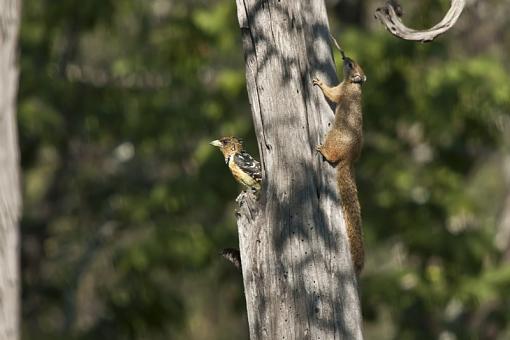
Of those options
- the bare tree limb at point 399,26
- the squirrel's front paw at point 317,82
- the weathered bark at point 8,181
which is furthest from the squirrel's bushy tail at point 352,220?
the weathered bark at point 8,181

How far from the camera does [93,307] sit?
2219 cm

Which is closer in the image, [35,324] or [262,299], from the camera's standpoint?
[262,299]

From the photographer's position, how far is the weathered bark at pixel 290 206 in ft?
15.4

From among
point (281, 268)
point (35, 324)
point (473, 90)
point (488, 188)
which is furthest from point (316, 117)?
point (488, 188)

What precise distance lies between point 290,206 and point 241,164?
1.37 meters

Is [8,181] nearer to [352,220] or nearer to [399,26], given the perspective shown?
[352,220]

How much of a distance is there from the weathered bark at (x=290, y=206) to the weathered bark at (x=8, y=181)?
2.86m

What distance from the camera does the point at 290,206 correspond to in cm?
475

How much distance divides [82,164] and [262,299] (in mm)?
12539

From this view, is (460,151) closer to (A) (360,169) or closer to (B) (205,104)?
(A) (360,169)

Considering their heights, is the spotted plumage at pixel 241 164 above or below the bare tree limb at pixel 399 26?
below

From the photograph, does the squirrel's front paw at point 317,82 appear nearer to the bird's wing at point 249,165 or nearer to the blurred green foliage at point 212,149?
the bird's wing at point 249,165

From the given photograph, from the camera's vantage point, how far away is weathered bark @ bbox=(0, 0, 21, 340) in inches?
280

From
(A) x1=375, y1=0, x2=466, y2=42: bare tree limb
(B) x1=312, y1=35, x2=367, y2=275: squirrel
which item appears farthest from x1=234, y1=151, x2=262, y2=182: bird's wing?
(A) x1=375, y1=0, x2=466, y2=42: bare tree limb
